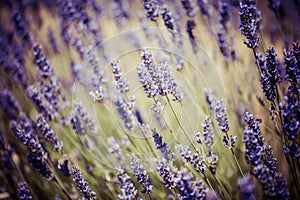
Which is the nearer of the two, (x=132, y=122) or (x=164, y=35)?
(x=132, y=122)

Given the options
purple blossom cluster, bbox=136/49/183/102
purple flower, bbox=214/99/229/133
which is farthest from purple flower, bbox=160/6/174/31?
purple flower, bbox=214/99/229/133

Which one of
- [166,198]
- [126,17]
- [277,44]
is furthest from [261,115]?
[126,17]

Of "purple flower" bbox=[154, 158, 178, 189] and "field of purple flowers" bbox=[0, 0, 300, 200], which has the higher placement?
"field of purple flowers" bbox=[0, 0, 300, 200]

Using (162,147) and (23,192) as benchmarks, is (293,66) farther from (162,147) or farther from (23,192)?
(23,192)

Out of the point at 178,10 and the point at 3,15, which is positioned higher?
the point at 3,15

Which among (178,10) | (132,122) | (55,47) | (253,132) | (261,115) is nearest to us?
(253,132)

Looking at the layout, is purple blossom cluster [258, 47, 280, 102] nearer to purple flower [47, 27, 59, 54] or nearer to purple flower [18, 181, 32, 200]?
purple flower [18, 181, 32, 200]

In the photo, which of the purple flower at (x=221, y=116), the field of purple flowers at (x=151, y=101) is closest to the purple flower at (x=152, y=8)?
the field of purple flowers at (x=151, y=101)

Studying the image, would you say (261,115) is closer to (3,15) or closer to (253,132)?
(253,132)

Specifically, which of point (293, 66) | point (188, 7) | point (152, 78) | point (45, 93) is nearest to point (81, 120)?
point (45, 93)
